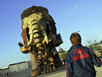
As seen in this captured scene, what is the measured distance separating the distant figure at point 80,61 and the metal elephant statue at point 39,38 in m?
10.3

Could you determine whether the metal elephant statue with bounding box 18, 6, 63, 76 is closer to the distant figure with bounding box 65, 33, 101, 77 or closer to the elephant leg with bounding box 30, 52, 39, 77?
the elephant leg with bounding box 30, 52, 39, 77

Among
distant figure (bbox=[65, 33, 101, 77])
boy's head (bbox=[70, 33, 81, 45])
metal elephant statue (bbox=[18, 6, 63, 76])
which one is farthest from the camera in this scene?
metal elephant statue (bbox=[18, 6, 63, 76])

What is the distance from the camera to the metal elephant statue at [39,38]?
13398 mm

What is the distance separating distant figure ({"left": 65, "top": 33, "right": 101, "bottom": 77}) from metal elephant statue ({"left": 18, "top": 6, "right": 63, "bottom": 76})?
1031cm

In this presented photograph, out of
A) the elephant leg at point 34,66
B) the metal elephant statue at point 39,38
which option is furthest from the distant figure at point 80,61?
the elephant leg at point 34,66

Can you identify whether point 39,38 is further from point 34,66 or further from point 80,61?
point 80,61

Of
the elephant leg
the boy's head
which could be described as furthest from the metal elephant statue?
the boy's head

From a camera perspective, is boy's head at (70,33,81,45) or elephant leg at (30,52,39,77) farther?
elephant leg at (30,52,39,77)

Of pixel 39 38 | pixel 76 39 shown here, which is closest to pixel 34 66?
pixel 39 38

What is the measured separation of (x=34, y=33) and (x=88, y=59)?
37.0ft

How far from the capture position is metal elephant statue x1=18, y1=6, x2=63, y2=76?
13.4 meters

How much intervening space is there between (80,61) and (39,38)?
10.9 metres

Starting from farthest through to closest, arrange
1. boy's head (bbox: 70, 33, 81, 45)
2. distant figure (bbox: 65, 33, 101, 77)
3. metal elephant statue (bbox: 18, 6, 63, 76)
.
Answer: metal elephant statue (bbox: 18, 6, 63, 76), boy's head (bbox: 70, 33, 81, 45), distant figure (bbox: 65, 33, 101, 77)

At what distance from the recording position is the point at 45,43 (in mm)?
13820
